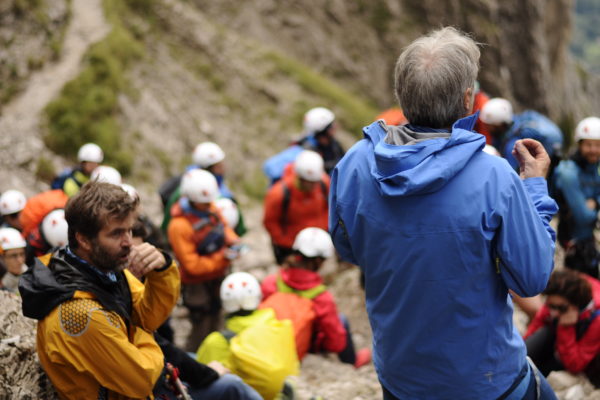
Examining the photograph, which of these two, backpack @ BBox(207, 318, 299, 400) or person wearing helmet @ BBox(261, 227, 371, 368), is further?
person wearing helmet @ BBox(261, 227, 371, 368)

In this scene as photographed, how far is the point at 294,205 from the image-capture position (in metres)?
8.71

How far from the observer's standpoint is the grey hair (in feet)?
8.73

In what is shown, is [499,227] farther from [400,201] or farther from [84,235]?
[84,235]

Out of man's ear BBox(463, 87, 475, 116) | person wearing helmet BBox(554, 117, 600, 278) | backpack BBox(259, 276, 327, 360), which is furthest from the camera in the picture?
person wearing helmet BBox(554, 117, 600, 278)

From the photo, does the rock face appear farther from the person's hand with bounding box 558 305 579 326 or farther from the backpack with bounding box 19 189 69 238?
the person's hand with bounding box 558 305 579 326

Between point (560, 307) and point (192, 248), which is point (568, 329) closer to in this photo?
point (560, 307)

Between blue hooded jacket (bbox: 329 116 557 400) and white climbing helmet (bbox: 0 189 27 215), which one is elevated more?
blue hooded jacket (bbox: 329 116 557 400)

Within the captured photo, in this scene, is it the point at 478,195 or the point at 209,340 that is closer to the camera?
the point at 478,195

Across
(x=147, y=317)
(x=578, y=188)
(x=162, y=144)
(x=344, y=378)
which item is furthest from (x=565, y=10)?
(x=147, y=317)

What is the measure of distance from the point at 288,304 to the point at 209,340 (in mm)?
994

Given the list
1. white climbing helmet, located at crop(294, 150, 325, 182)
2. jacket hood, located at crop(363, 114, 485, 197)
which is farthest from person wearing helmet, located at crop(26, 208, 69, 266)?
jacket hood, located at crop(363, 114, 485, 197)

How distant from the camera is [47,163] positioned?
11.8m

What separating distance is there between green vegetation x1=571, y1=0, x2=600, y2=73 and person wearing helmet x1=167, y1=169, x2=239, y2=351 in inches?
6708

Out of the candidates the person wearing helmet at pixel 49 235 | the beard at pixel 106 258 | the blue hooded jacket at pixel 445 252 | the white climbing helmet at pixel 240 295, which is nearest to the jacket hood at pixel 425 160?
the blue hooded jacket at pixel 445 252
